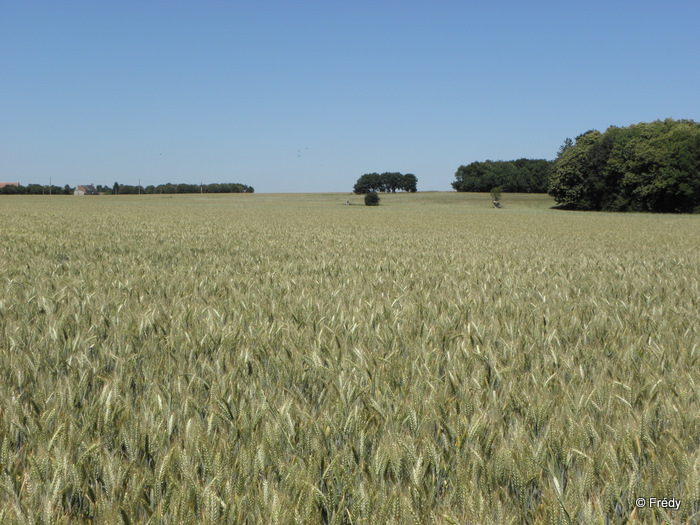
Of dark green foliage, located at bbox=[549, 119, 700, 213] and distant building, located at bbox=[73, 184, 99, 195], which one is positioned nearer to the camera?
dark green foliage, located at bbox=[549, 119, 700, 213]

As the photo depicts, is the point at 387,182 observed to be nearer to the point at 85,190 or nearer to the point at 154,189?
the point at 154,189

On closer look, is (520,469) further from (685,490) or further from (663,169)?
(663,169)

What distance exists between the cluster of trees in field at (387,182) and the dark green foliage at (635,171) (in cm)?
7081

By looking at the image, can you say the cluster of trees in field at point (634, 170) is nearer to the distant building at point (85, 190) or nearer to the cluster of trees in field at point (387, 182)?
the cluster of trees in field at point (387, 182)

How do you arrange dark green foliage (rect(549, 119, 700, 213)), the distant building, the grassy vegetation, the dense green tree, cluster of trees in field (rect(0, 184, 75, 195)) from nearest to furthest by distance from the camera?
the grassy vegetation
dark green foliage (rect(549, 119, 700, 213))
cluster of trees in field (rect(0, 184, 75, 195))
the dense green tree
the distant building

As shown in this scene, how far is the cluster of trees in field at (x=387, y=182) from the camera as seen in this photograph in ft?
476

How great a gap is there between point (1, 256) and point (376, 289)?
6.77 meters

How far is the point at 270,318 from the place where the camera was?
4.59 metres

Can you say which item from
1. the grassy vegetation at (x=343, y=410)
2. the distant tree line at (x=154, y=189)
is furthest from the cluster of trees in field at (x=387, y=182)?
the grassy vegetation at (x=343, y=410)

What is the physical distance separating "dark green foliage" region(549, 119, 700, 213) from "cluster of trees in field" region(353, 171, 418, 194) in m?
70.8

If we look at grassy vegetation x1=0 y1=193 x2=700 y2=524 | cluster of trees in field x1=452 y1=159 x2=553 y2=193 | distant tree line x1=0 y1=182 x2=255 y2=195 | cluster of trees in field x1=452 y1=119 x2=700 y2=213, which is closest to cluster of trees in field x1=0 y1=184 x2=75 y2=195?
distant tree line x1=0 y1=182 x2=255 y2=195

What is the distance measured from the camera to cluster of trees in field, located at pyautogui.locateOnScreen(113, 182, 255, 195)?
147000 millimetres

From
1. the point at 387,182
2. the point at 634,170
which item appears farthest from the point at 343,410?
the point at 387,182

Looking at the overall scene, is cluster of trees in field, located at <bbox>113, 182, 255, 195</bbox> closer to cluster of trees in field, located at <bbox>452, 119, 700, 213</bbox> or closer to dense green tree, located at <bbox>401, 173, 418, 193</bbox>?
dense green tree, located at <bbox>401, 173, 418, 193</bbox>
